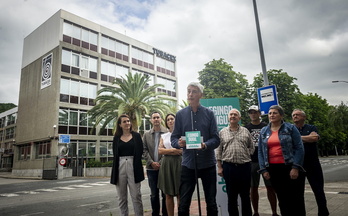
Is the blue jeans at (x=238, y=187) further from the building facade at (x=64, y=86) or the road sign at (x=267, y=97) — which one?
the building facade at (x=64, y=86)

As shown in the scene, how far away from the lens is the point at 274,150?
3949 mm

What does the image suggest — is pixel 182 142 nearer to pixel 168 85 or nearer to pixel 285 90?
pixel 285 90

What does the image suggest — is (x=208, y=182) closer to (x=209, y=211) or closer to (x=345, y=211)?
(x=209, y=211)

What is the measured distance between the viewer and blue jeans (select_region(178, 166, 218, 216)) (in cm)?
335

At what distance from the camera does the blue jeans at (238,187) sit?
3.99 metres

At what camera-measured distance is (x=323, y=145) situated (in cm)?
5050

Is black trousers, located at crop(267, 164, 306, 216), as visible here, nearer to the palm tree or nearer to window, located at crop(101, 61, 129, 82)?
the palm tree

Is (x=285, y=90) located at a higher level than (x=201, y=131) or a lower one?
higher

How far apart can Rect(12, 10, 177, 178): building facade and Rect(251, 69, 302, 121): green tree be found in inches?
734

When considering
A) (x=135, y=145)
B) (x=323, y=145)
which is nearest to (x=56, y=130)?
(x=135, y=145)

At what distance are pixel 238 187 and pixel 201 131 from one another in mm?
1194

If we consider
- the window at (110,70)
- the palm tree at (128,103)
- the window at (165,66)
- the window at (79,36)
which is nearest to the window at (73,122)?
the palm tree at (128,103)

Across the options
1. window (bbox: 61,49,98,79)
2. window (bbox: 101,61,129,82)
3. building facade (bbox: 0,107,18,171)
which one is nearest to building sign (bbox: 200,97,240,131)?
window (bbox: 61,49,98,79)

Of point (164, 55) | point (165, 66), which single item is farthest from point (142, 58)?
point (165, 66)
